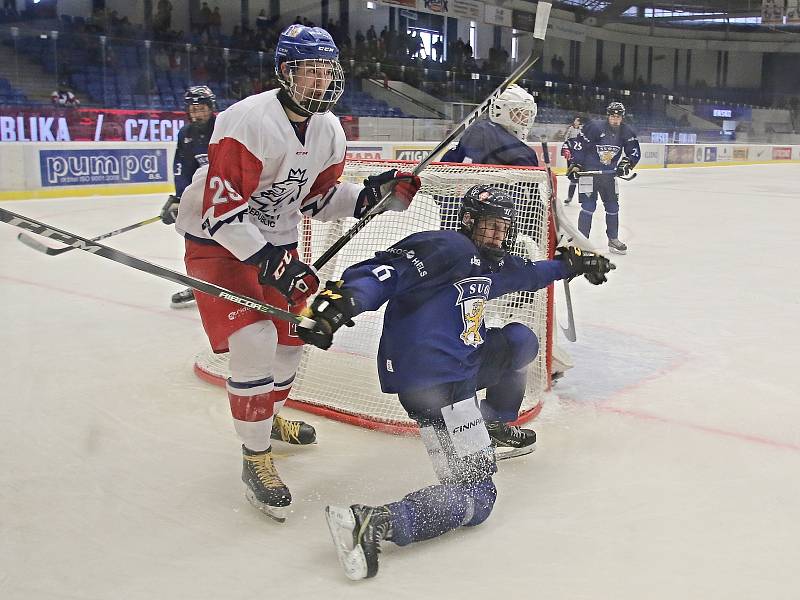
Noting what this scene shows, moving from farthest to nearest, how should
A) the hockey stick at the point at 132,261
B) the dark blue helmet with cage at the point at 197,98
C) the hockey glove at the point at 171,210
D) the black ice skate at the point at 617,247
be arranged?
the black ice skate at the point at 617,247 → the dark blue helmet with cage at the point at 197,98 → the hockey glove at the point at 171,210 → the hockey stick at the point at 132,261

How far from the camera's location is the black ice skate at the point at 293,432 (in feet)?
8.23

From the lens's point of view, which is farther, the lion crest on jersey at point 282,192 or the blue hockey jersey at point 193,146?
the blue hockey jersey at point 193,146

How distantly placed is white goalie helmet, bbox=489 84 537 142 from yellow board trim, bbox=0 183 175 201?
672 cm

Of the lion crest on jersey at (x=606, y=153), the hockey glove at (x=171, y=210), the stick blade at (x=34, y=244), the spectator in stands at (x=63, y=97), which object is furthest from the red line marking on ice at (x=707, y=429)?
the spectator in stands at (x=63, y=97)

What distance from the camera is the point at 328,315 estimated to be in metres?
1.73

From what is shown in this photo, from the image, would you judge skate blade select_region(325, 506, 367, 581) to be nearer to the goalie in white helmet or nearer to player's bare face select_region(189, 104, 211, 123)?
the goalie in white helmet

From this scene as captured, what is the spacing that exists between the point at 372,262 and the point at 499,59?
20082 mm

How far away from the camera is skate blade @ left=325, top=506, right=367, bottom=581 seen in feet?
5.61

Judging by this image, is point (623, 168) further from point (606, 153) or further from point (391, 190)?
point (391, 190)

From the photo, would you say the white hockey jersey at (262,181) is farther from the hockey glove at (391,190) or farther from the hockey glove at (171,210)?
the hockey glove at (171,210)

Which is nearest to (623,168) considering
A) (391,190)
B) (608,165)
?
(608,165)

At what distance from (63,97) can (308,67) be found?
8790 millimetres

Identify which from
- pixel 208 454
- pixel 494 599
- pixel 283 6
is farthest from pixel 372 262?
pixel 283 6

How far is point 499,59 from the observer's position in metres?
21.0
